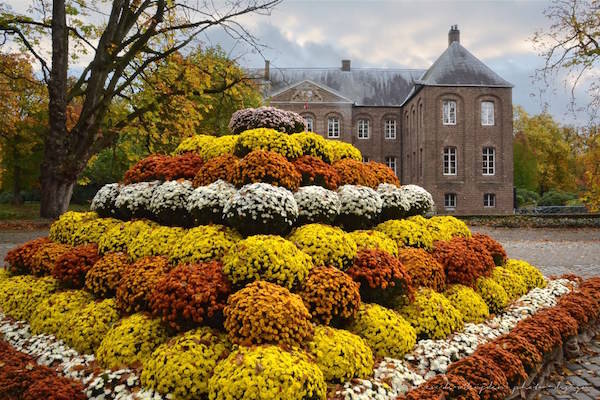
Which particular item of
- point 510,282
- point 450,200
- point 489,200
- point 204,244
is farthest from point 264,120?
point 489,200

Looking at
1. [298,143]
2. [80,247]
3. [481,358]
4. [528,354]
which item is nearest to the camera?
[481,358]

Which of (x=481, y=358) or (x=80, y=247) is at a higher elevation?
(x=80, y=247)

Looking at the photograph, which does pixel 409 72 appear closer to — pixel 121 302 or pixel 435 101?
pixel 435 101

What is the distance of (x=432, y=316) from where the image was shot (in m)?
4.82

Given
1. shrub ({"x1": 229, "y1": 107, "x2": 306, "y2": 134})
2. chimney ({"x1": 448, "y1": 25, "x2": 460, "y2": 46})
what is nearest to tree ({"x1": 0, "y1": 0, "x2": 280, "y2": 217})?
Answer: shrub ({"x1": 229, "y1": 107, "x2": 306, "y2": 134})

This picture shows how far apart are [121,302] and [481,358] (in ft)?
11.9

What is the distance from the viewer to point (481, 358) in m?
4.05

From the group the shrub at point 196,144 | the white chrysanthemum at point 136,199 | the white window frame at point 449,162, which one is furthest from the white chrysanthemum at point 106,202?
the white window frame at point 449,162

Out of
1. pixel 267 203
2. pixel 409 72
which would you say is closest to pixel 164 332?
pixel 267 203

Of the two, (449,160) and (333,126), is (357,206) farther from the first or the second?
(333,126)

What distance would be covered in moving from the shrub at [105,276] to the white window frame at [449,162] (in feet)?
107

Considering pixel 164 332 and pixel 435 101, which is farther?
pixel 435 101

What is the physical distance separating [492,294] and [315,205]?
Answer: 2686 mm

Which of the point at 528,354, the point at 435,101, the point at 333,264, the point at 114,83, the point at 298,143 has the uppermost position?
the point at 435,101
